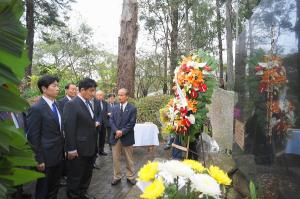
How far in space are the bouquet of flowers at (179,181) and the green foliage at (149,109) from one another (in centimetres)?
1079

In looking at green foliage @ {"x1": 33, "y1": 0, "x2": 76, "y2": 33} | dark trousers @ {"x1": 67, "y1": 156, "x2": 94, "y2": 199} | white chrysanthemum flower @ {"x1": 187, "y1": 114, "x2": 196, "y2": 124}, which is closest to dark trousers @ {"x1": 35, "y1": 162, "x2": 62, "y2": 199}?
dark trousers @ {"x1": 67, "y1": 156, "x2": 94, "y2": 199}

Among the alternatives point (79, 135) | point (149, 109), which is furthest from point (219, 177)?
point (149, 109)

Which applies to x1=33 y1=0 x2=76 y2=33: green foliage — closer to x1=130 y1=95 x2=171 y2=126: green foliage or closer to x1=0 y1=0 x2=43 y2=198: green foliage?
x1=130 y1=95 x2=171 y2=126: green foliage

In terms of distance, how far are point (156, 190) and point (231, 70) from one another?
2620 cm

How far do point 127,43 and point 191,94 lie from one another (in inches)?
308

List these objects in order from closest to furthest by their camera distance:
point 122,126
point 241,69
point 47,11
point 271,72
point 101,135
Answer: point 271,72 → point 241,69 → point 122,126 → point 101,135 → point 47,11

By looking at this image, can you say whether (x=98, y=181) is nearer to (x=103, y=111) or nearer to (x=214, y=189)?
(x=103, y=111)

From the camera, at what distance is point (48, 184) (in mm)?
5391

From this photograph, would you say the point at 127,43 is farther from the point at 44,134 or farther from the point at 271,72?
the point at 271,72

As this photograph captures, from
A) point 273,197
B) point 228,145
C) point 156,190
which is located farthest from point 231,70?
point 156,190

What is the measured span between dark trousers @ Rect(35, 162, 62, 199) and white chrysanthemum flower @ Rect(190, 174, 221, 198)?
12.1 ft

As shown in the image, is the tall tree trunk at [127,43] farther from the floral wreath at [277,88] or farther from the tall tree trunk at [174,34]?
the tall tree trunk at [174,34]

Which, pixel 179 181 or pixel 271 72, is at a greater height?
pixel 271 72

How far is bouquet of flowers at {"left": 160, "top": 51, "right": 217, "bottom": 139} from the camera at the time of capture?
18.8 ft
